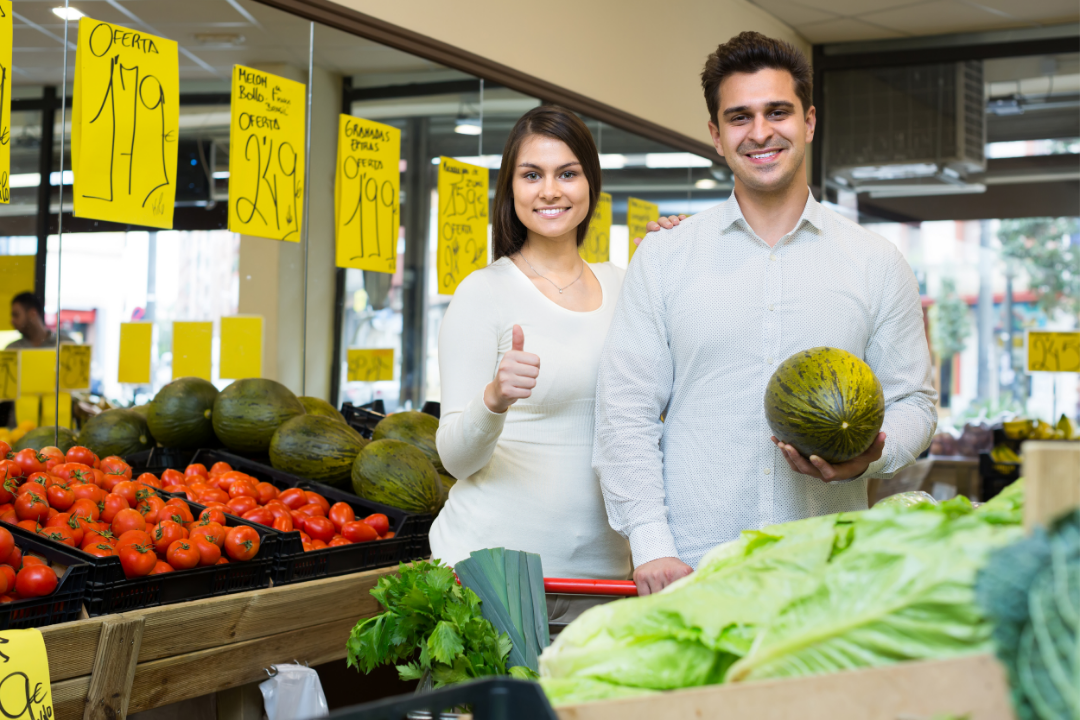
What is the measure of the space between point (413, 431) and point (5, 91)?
1.42m

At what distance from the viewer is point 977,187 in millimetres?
5676

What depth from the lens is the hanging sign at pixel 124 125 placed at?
7.84ft

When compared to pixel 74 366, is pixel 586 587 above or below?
below

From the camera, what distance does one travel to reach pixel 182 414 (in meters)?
2.85

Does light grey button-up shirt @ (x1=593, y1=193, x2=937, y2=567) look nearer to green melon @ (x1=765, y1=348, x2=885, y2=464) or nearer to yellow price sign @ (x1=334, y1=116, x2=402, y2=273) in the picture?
green melon @ (x1=765, y1=348, x2=885, y2=464)

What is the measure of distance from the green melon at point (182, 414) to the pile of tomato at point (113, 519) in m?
0.55

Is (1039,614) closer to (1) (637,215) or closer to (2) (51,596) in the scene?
(2) (51,596)

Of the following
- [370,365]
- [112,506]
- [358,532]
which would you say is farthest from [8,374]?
[370,365]

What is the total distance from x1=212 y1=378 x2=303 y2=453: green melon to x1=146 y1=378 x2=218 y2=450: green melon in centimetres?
4

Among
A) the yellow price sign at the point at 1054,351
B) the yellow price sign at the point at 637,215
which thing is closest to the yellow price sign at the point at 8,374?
the yellow price sign at the point at 637,215

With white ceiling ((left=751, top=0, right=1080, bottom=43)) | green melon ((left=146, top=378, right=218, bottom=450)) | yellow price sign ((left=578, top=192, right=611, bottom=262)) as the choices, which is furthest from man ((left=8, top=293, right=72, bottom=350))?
white ceiling ((left=751, top=0, right=1080, bottom=43))

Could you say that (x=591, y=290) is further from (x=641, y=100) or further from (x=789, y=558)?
(x=641, y=100)

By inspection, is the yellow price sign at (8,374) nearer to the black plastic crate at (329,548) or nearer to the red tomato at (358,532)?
the black plastic crate at (329,548)

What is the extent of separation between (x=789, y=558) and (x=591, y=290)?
49.1 inches
